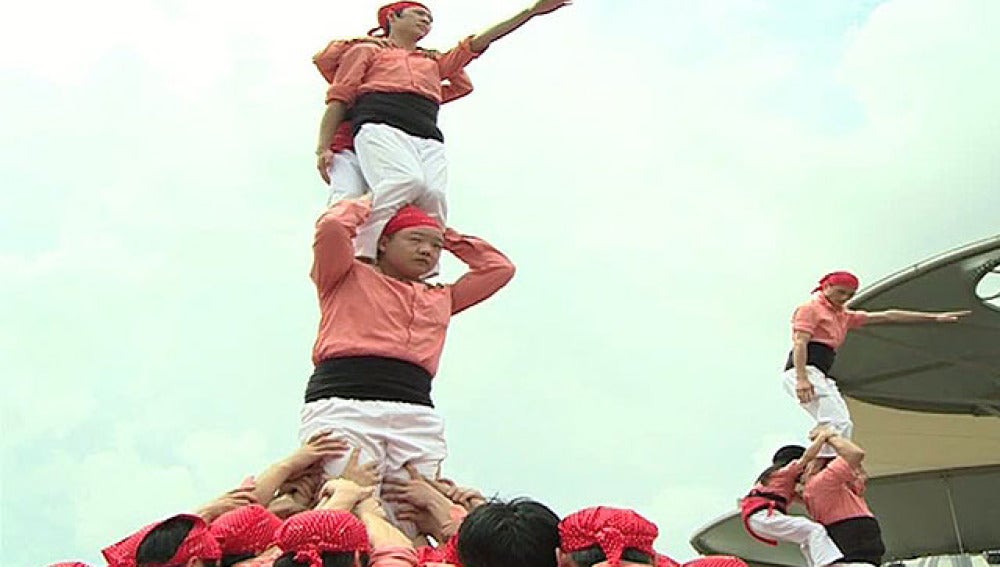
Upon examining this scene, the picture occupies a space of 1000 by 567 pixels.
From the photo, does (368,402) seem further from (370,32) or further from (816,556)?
(816,556)

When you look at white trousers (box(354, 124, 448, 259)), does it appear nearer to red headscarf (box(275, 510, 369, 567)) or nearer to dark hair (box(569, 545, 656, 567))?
red headscarf (box(275, 510, 369, 567))

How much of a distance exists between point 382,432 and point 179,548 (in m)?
1.26

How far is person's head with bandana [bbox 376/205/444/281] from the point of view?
3787 mm

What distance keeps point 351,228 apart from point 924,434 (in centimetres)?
1144

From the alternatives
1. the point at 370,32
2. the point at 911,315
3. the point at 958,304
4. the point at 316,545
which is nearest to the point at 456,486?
the point at 316,545

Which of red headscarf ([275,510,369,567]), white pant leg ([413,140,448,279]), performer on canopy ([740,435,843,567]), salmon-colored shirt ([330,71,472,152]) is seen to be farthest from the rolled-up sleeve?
performer on canopy ([740,435,843,567])

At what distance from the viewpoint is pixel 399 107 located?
4109 millimetres

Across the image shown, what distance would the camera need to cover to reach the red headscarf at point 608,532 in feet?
6.73

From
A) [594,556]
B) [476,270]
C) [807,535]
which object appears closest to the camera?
[594,556]

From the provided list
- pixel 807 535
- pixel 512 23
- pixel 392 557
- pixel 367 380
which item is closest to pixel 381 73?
pixel 512 23

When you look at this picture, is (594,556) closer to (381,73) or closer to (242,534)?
(242,534)

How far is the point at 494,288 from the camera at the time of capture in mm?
4027

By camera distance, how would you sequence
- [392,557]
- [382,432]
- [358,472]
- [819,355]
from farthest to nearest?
1. [819,355]
2. [382,432]
3. [358,472]
4. [392,557]

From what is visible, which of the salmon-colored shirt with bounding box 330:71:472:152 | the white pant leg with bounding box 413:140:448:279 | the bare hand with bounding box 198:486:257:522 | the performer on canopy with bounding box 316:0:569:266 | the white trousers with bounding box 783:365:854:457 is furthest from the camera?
the white trousers with bounding box 783:365:854:457
